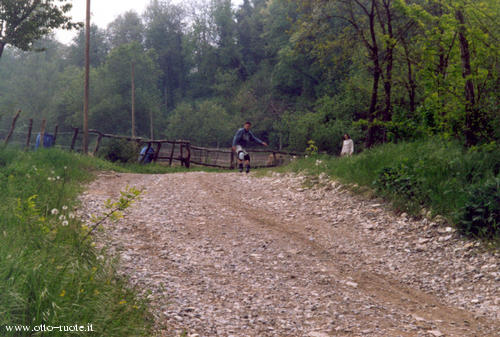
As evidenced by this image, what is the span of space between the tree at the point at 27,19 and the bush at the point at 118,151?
5770 millimetres

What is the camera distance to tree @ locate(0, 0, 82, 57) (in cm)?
1797

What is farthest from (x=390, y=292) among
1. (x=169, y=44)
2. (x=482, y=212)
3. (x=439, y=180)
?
(x=169, y=44)

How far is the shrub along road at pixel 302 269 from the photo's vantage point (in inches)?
156

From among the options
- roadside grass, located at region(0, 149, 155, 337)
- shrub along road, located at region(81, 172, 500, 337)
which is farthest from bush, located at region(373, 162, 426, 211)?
roadside grass, located at region(0, 149, 155, 337)

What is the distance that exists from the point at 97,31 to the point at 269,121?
40.2m

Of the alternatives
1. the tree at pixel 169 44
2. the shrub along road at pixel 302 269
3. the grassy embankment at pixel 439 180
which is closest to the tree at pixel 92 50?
the tree at pixel 169 44

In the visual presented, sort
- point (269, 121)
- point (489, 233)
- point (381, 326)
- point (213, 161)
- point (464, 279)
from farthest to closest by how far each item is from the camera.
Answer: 1. point (269, 121)
2. point (213, 161)
3. point (489, 233)
4. point (464, 279)
5. point (381, 326)

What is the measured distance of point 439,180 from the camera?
7.34m

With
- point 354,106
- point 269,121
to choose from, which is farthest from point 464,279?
point 269,121

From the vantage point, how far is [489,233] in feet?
19.0

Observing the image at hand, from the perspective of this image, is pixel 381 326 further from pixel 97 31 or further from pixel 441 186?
pixel 97 31

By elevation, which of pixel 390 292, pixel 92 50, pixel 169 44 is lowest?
pixel 390 292

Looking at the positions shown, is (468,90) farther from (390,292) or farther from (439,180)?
(390,292)

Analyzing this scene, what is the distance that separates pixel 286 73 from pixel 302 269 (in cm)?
4237
